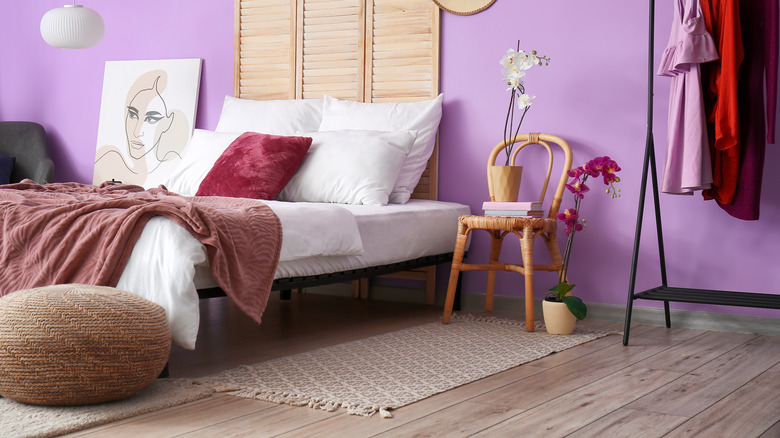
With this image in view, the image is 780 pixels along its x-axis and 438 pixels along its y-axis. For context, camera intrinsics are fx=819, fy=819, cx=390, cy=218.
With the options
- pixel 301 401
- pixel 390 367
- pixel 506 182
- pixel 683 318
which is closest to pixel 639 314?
pixel 683 318

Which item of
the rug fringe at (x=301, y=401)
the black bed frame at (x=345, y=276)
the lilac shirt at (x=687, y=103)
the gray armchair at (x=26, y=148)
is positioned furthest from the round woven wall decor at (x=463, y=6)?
the gray armchair at (x=26, y=148)

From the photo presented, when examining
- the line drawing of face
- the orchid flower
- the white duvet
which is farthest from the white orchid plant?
the line drawing of face

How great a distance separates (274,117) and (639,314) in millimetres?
2111

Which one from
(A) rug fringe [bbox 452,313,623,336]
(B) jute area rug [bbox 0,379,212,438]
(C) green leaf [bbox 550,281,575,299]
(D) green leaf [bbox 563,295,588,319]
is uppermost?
(C) green leaf [bbox 550,281,575,299]

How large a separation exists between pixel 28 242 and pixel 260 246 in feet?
2.38

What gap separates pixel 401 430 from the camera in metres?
1.98

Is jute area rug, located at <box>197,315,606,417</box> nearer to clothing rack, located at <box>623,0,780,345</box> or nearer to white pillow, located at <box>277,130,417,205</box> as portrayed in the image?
clothing rack, located at <box>623,0,780,345</box>

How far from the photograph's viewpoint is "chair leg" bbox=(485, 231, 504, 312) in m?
3.87

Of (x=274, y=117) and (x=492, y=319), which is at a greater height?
(x=274, y=117)

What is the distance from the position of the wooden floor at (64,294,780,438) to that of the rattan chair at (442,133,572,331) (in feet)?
1.22

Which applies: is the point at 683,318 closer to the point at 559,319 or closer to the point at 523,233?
the point at 559,319

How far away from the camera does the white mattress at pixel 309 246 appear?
238 cm

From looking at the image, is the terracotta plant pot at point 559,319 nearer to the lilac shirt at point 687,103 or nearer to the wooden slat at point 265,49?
the lilac shirt at point 687,103

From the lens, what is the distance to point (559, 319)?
3.33 m
